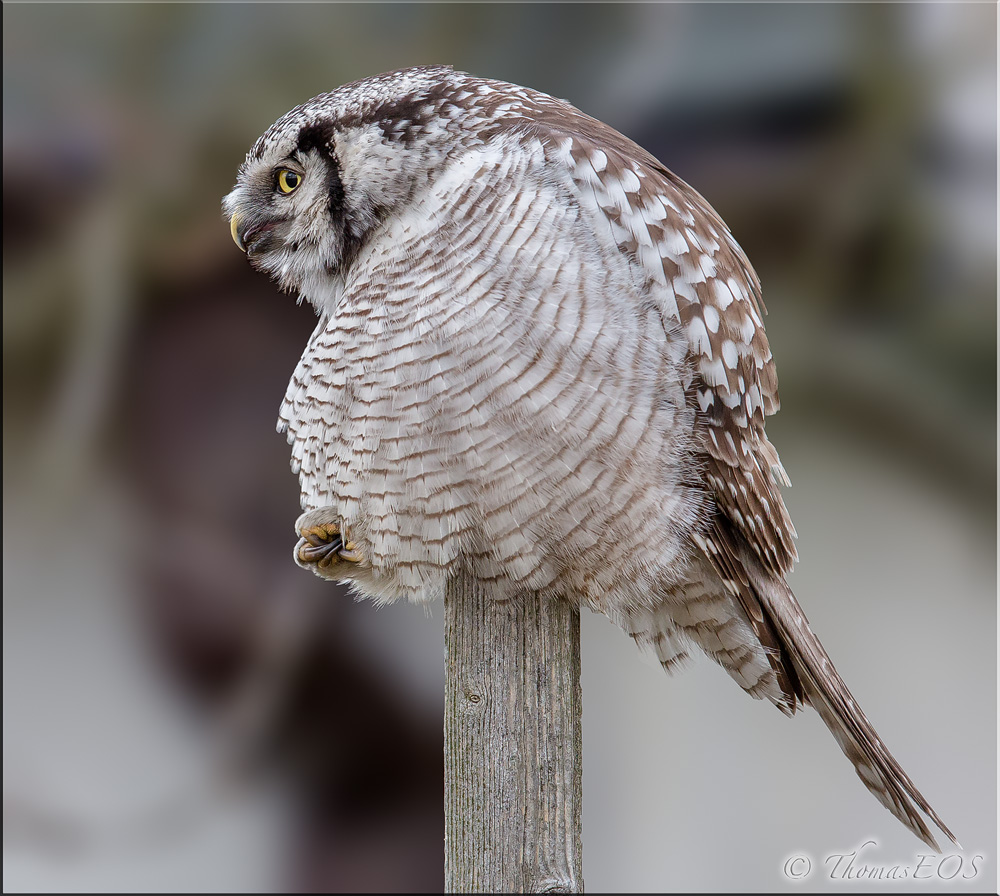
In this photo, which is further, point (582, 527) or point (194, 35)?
point (194, 35)

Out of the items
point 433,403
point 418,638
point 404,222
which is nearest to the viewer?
point 433,403

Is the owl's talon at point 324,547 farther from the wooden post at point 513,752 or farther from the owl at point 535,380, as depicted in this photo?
the wooden post at point 513,752

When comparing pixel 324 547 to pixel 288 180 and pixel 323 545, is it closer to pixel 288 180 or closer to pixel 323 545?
pixel 323 545

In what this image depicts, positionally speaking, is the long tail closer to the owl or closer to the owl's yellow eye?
the owl

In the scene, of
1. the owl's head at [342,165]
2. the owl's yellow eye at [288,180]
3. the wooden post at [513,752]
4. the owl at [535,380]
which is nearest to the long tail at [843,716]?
→ the owl at [535,380]

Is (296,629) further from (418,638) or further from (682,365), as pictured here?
(682,365)

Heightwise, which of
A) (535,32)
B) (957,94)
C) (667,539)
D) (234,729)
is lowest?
(667,539)

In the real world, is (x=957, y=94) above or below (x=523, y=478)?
above

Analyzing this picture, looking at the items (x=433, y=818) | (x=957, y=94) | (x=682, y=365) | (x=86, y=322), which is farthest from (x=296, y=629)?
(x=957, y=94)
